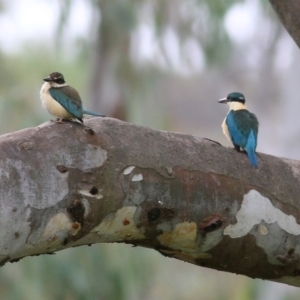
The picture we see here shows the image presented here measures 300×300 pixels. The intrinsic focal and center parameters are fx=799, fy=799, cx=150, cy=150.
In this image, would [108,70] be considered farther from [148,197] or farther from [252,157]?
[148,197]

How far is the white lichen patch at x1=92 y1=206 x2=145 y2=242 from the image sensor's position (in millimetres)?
2113

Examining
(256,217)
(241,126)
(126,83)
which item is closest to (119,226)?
(256,217)

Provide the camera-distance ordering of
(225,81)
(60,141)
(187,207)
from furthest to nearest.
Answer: (225,81) → (187,207) → (60,141)

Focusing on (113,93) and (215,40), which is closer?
(215,40)

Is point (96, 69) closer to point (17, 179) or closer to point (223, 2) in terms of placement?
point (223, 2)

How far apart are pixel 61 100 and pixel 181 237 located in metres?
0.55

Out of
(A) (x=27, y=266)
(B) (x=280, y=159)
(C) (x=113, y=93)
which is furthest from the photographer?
(C) (x=113, y=93)

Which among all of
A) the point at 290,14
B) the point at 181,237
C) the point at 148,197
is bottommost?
the point at 181,237

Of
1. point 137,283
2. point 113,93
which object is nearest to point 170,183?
point 137,283

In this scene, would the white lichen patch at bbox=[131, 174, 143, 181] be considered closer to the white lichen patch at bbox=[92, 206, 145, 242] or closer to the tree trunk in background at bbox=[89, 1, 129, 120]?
the white lichen patch at bbox=[92, 206, 145, 242]

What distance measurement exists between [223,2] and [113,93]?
60.9 inches

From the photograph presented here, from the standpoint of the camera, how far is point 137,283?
6.64 m

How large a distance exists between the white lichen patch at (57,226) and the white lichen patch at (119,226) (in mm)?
104

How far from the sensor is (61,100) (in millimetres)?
2387
